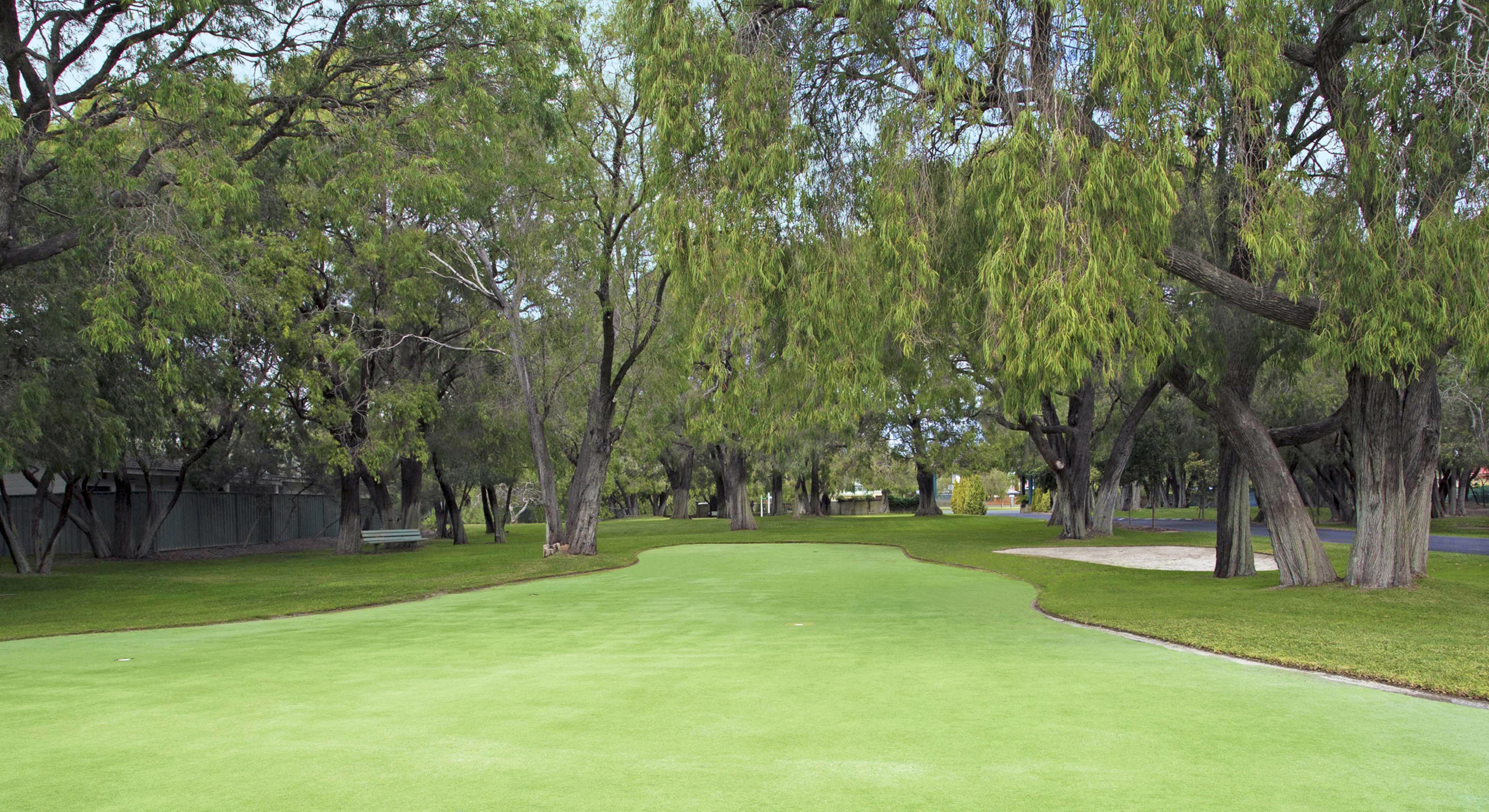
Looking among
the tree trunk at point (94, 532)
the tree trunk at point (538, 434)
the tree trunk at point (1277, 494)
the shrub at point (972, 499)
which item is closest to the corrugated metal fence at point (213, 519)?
the tree trunk at point (94, 532)

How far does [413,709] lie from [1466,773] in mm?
5416

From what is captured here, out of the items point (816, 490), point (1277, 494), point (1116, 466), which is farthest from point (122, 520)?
point (816, 490)

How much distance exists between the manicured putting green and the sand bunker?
11.2 meters

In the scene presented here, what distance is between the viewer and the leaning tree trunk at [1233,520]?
15.2 meters

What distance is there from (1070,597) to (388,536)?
22.1m

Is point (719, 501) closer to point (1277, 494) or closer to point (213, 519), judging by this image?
point (213, 519)

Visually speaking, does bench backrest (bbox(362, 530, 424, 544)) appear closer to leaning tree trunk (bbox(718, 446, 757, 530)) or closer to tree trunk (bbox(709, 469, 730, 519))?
leaning tree trunk (bbox(718, 446, 757, 530))

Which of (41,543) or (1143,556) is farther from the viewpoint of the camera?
(41,543)

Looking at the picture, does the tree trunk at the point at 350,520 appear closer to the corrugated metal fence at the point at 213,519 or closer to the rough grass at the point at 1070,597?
the rough grass at the point at 1070,597

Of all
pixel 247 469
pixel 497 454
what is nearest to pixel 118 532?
pixel 247 469

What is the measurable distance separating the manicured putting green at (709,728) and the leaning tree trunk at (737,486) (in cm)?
2887

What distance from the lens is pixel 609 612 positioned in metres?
11.3

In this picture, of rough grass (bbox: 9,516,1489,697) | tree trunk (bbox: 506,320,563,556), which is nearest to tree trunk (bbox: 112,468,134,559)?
rough grass (bbox: 9,516,1489,697)

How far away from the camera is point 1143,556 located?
70.2 ft
